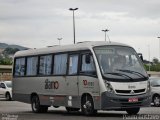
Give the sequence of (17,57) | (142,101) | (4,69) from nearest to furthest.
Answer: (142,101)
(17,57)
(4,69)

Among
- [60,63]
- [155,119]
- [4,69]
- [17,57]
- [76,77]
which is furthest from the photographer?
[4,69]

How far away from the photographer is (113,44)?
20266mm

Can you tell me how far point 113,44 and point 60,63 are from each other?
8.86 ft

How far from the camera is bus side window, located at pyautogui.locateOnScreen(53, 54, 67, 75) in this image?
2159cm

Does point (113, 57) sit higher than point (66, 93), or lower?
higher

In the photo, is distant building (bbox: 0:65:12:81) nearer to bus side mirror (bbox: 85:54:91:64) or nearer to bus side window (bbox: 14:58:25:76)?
bus side window (bbox: 14:58:25:76)

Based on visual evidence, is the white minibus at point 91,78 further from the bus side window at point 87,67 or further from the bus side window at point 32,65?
the bus side window at point 32,65

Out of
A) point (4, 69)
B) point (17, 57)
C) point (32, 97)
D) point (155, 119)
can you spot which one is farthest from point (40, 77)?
point (4, 69)

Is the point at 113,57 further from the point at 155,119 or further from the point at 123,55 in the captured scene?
the point at 155,119

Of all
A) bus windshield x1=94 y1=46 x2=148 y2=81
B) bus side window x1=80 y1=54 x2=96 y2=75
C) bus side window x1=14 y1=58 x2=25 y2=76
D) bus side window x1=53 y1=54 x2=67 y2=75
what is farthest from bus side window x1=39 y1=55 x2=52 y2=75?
bus windshield x1=94 y1=46 x2=148 y2=81

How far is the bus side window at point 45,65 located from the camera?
2283cm

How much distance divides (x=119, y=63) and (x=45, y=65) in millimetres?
4720

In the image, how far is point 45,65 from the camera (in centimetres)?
2317

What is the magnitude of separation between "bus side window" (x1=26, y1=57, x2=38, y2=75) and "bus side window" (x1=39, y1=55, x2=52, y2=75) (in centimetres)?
51
